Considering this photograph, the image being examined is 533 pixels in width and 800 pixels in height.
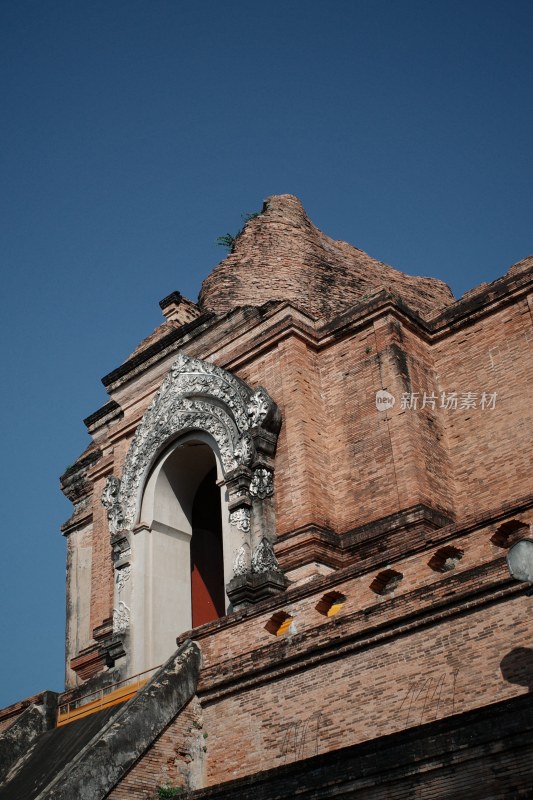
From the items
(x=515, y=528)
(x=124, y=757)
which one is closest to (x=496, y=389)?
(x=515, y=528)

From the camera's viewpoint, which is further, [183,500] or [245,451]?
A: [183,500]

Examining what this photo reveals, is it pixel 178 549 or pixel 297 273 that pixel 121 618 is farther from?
pixel 297 273

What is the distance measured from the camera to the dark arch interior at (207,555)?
1698cm

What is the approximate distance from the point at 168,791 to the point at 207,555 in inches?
260

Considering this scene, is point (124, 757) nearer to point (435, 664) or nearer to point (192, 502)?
point (435, 664)

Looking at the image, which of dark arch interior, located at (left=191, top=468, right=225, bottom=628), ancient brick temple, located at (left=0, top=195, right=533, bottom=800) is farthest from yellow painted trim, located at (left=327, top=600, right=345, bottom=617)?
dark arch interior, located at (left=191, top=468, right=225, bottom=628)

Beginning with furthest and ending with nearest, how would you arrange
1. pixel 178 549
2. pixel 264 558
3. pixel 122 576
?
pixel 178 549, pixel 122 576, pixel 264 558

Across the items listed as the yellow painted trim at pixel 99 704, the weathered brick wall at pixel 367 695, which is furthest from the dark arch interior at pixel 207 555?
the weathered brick wall at pixel 367 695

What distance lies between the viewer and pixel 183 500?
56.4 feet

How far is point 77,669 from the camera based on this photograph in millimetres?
19172

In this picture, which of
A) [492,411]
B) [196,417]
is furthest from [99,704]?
[492,411]

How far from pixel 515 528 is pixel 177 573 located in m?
7.52

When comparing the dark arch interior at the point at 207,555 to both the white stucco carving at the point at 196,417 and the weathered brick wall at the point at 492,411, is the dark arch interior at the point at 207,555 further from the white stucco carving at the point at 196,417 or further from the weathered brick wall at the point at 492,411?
the weathered brick wall at the point at 492,411

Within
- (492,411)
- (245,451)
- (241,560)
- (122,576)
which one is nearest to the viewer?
(241,560)
